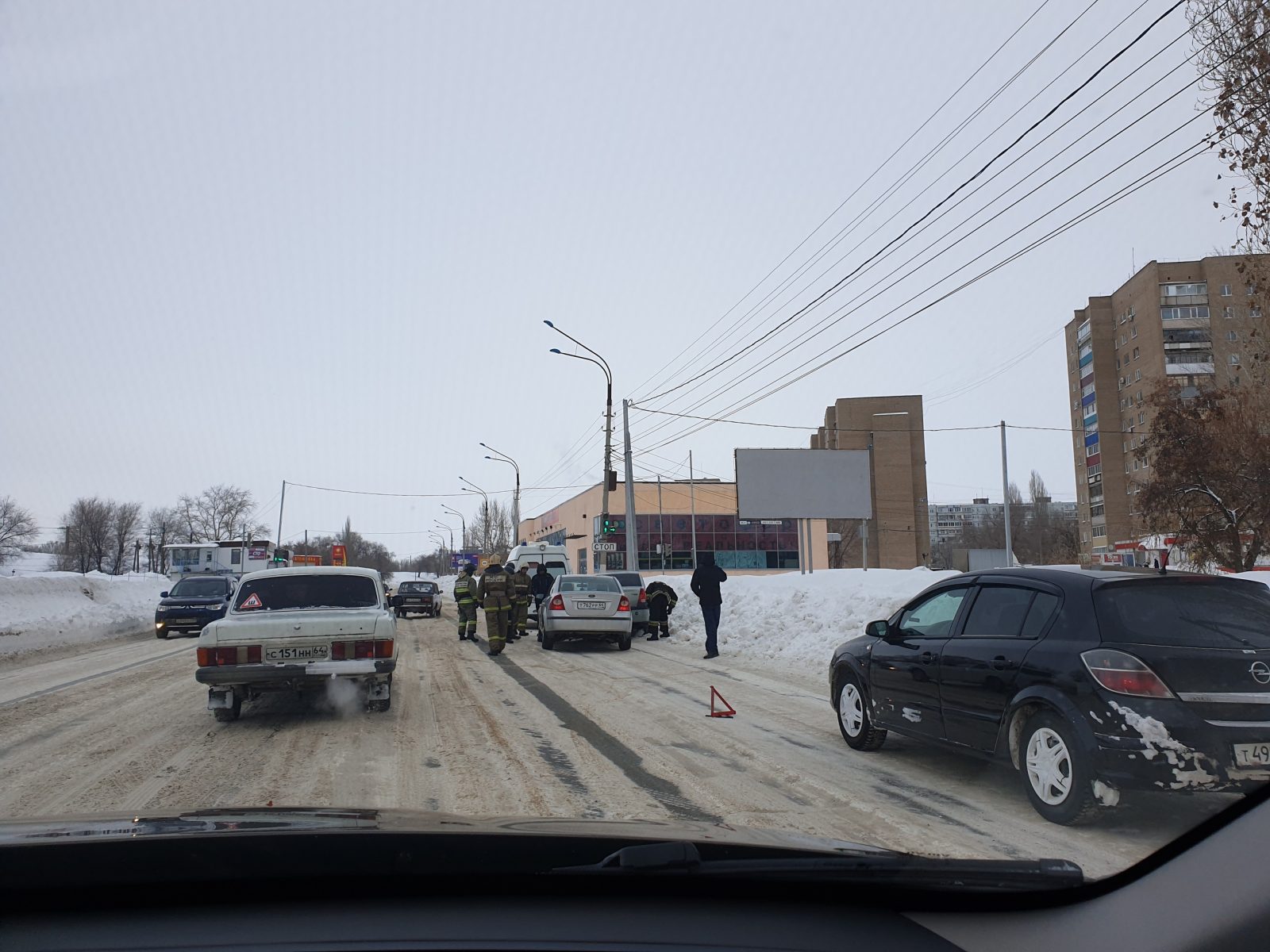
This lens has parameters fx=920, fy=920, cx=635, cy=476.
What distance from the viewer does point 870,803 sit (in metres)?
6.01

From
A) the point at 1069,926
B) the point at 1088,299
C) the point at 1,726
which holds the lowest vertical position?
the point at 1,726

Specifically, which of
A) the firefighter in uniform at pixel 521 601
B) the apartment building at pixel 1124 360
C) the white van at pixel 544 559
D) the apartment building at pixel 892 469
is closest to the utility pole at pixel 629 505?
the white van at pixel 544 559

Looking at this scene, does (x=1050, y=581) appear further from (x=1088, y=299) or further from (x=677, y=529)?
(x=1088, y=299)

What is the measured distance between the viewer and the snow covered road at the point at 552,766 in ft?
18.3

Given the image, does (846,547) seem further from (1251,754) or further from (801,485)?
(1251,754)

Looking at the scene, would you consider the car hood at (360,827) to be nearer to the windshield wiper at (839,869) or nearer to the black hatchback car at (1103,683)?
the windshield wiper at (839,869)

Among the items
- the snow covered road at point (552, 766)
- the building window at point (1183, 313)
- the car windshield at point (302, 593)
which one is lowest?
the snow covered road at point (552, 766)

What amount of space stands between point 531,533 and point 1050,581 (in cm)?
10921

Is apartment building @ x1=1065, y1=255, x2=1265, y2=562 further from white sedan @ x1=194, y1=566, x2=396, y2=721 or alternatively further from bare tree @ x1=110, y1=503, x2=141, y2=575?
bare tree @ x1=110, y1=503, x2=141, y2=575

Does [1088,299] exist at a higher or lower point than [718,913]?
higher

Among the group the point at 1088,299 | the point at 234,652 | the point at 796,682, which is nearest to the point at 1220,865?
the point at 234,652

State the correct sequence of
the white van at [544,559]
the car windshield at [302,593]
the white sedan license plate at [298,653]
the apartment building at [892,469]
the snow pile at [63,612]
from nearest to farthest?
1. the white sedan license plate at [298,653]
2. the car windshield at [302,593]
3. the snow pile at [63,612]
4. the white van at [544,559]
5. the apartment building at [892,469]

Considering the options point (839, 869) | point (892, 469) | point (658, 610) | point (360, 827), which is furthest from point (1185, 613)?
point (892, 469)

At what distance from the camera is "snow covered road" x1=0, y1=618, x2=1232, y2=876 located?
5574 millimetres
